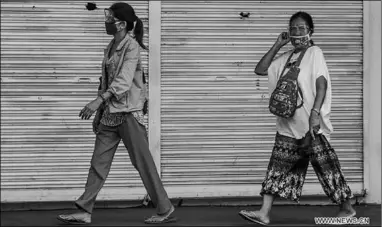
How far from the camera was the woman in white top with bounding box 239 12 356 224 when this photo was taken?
8.61 metres

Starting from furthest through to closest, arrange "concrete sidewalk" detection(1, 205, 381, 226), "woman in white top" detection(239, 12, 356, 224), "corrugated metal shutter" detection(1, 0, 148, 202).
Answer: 1. "corrugated metal shutter" detection(1, 0, 148, 202)
2. "concrete sidewalk" detection(1, 205, 381, 226)
3. "woman in white top" detection(239, 12, 356, 224)

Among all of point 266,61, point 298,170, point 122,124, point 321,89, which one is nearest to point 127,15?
point 122,124

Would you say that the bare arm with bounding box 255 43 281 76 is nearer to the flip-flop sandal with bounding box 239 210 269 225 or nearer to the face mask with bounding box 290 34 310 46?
the face mask with bounding box 290 34 310 46

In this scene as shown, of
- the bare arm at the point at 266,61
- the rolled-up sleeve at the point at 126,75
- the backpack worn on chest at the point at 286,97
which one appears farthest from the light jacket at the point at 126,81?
the backpack worn on chest at the point at 286,97

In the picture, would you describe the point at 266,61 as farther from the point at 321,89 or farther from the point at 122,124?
the point at 122,124

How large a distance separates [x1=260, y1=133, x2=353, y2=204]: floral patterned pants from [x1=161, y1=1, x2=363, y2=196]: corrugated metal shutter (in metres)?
1.28

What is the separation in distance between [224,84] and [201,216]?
1.38 metres

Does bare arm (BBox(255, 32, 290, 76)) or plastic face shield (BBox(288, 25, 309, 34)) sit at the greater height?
plastic face shield (BBox(288, 25, 309, 34))

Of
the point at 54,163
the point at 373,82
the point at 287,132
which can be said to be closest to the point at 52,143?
the point at 54,163

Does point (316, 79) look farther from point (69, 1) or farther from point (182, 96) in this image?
point (69, 1)

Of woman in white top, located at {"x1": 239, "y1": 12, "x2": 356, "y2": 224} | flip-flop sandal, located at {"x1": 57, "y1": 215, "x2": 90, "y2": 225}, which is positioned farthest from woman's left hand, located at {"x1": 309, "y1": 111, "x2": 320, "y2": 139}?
flip-flop sandal, located at {"x1": 57, "y1": 215, "x2": 90, "y2": 225}

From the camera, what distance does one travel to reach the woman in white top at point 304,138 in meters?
8.61

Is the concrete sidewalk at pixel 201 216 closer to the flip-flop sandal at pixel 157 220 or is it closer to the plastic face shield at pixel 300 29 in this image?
the flip-flop sandal at pixel 157 220

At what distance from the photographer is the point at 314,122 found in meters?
8.49
